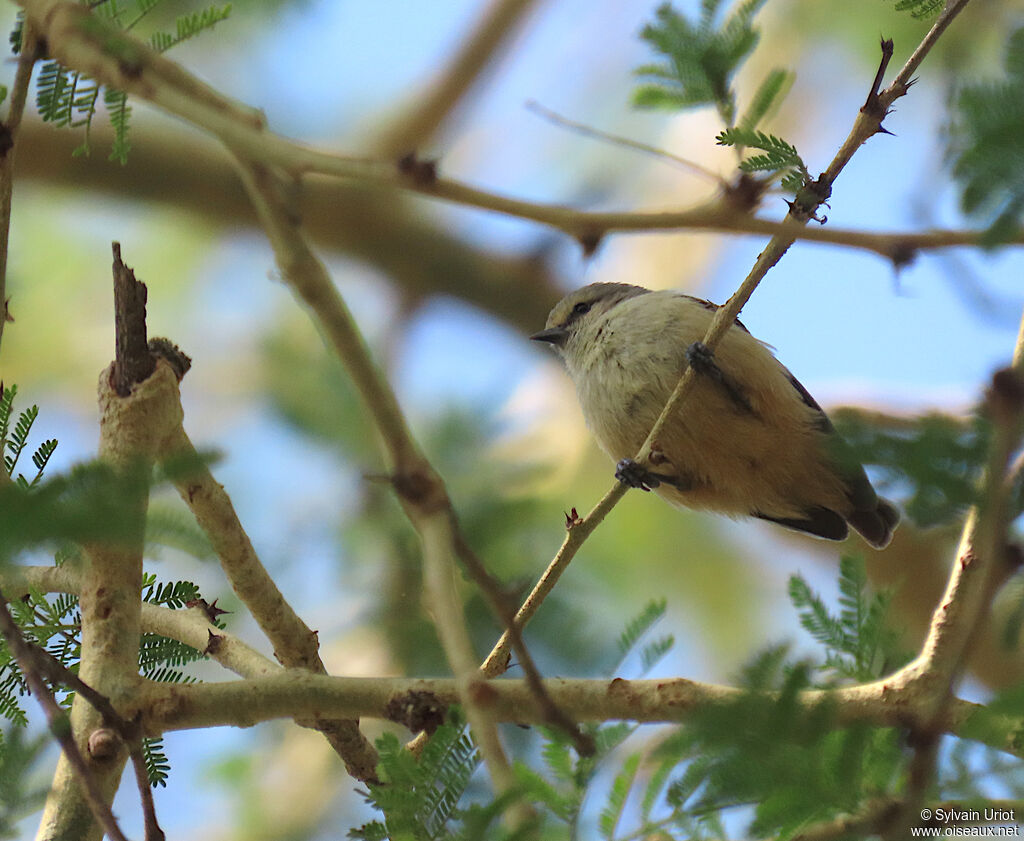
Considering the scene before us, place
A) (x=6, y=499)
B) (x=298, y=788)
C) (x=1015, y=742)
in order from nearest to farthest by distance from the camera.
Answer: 1. (x=6, y=499)
2. (x=1015, y=742)
3. (x=298, y=788)

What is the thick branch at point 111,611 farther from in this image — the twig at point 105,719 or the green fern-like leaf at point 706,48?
the green fern-like leaf at point 706,48

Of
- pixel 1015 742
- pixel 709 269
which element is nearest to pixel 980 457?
pixel 1015 742

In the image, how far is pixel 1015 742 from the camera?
2830mm

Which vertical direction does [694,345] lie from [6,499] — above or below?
above

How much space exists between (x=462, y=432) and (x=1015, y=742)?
447 centimetres

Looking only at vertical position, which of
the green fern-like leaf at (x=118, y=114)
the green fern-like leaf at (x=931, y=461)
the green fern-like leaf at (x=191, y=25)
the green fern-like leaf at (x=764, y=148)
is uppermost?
the green fern-like leaf at (x=191, y=25)

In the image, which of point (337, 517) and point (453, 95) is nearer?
point (337, 517)

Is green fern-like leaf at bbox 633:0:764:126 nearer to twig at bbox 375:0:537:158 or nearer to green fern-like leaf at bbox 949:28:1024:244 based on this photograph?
green fern-like leaf at bbox 949:28:1024:244

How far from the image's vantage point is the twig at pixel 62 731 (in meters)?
2.19

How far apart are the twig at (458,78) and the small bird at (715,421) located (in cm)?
597

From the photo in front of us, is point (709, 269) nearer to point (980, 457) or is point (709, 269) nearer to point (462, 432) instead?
point (462, 432)

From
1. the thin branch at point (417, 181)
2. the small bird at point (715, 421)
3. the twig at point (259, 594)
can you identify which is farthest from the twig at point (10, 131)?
the small bird at point (715, 421)

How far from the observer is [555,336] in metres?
6.20

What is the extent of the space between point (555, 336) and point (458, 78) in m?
5.52
